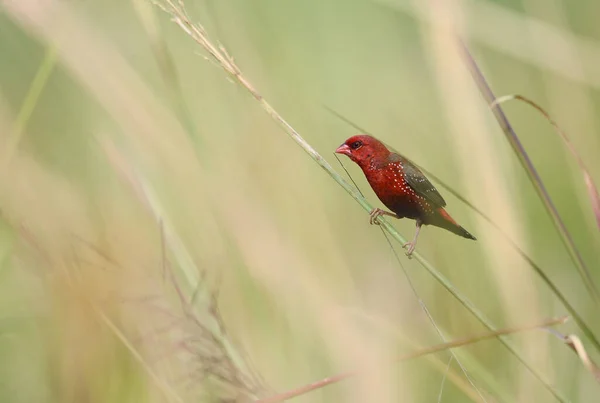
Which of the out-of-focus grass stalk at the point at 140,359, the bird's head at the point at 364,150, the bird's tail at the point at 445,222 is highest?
the bird's head at the point at 364,150

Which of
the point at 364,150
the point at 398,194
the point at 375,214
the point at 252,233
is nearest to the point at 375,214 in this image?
the point at 375,214

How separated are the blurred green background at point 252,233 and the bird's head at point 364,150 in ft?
1.02

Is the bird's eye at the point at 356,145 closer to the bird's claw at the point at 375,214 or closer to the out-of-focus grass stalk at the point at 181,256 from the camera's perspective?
the bird's claw at the point at 375,214

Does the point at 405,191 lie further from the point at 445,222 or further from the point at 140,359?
the point at 140,359

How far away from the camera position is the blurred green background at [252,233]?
140 cm

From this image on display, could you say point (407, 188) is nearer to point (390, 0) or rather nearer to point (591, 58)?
point (390, 0)

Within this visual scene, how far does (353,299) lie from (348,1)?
2923 millimetres

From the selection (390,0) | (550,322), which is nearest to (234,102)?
(390,0)

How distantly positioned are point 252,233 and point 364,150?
1.69 ft

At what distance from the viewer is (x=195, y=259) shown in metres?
2.15

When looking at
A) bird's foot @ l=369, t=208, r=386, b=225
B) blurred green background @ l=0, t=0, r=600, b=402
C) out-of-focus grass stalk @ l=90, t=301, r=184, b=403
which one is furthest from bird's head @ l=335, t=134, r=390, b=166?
out-of-focus grass stalk @ l=90, t=301, r=184, b=403

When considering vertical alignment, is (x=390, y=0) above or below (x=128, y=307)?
above

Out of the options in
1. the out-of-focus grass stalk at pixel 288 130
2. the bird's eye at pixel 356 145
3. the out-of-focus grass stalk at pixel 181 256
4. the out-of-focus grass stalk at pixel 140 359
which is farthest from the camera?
the bird's eye at pixel 356 145

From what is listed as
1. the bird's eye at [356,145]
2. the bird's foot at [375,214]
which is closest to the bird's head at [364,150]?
the bird's eye at [356,145]
